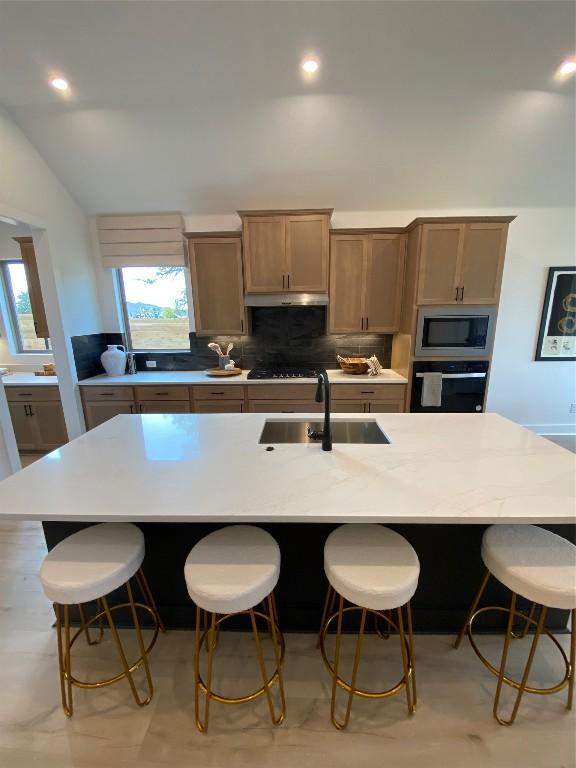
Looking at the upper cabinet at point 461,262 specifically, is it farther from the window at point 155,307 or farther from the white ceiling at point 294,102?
the window at point 155,307

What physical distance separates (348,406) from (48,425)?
131 inches

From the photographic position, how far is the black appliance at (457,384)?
10.1 ft

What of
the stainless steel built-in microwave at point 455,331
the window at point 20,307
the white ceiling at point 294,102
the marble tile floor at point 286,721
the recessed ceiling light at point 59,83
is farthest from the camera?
the window at point 20,307

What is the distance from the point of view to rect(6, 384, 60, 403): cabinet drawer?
344cm

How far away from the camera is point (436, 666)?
56.2 inches

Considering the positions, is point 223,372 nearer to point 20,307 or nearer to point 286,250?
point 286,250

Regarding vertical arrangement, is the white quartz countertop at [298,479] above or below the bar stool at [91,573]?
above

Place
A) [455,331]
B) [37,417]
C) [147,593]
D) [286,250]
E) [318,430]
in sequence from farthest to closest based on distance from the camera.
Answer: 1. [37,417]
2. [286,250]
3. [455,331]
4. [318,430]
5. [147,593]

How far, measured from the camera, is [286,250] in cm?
320

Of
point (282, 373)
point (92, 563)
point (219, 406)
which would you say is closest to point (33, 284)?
point (219, 406)

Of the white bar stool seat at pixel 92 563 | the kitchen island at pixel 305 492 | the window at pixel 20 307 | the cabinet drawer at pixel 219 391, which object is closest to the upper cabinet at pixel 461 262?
the kitchen island at pixel 305 492

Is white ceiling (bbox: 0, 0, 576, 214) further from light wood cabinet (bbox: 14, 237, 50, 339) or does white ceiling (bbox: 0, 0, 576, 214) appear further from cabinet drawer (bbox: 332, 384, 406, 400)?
cabinet drawer (bbox: 332, 384, 406, 400)

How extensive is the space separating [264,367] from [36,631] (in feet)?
9.29

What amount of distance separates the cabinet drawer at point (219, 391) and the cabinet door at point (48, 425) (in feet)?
5.25
